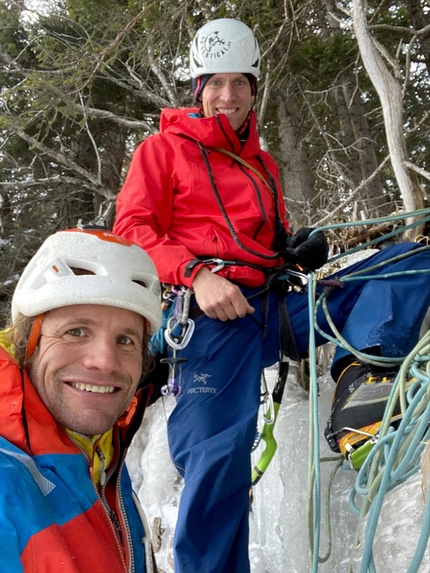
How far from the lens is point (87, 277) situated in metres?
1.60

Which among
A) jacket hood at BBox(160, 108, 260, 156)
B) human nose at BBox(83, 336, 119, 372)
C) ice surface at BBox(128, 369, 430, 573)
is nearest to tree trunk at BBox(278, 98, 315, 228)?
ice surface at BBox(128, 369, 430, 573)

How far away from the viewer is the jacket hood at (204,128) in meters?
2.73

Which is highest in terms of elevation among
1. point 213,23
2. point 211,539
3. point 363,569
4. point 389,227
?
point 213,23

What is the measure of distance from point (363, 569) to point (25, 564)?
88cm

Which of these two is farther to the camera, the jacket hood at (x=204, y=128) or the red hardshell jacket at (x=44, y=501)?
the jacket hood at (x=204, y=128)

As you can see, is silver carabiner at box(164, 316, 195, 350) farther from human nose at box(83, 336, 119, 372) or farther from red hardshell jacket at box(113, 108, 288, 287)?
human nose at box(83, 336, 119, 372)

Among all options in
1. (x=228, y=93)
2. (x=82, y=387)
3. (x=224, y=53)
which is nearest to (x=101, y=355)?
(x=82, y=387)

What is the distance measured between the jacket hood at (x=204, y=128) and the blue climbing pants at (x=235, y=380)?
0.74 m

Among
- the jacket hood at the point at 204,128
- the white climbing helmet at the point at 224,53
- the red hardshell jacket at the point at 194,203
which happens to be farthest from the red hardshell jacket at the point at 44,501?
the white climbing helmet at the point at 224,53

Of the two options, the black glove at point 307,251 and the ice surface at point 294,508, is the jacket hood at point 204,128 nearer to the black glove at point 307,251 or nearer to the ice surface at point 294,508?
the black glove at point 307,251

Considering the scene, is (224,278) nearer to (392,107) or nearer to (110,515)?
(110,515)

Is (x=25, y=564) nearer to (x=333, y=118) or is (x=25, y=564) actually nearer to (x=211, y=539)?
(x=211, y=539)

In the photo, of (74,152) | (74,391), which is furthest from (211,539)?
(74,152)

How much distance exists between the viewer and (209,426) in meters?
2.20
